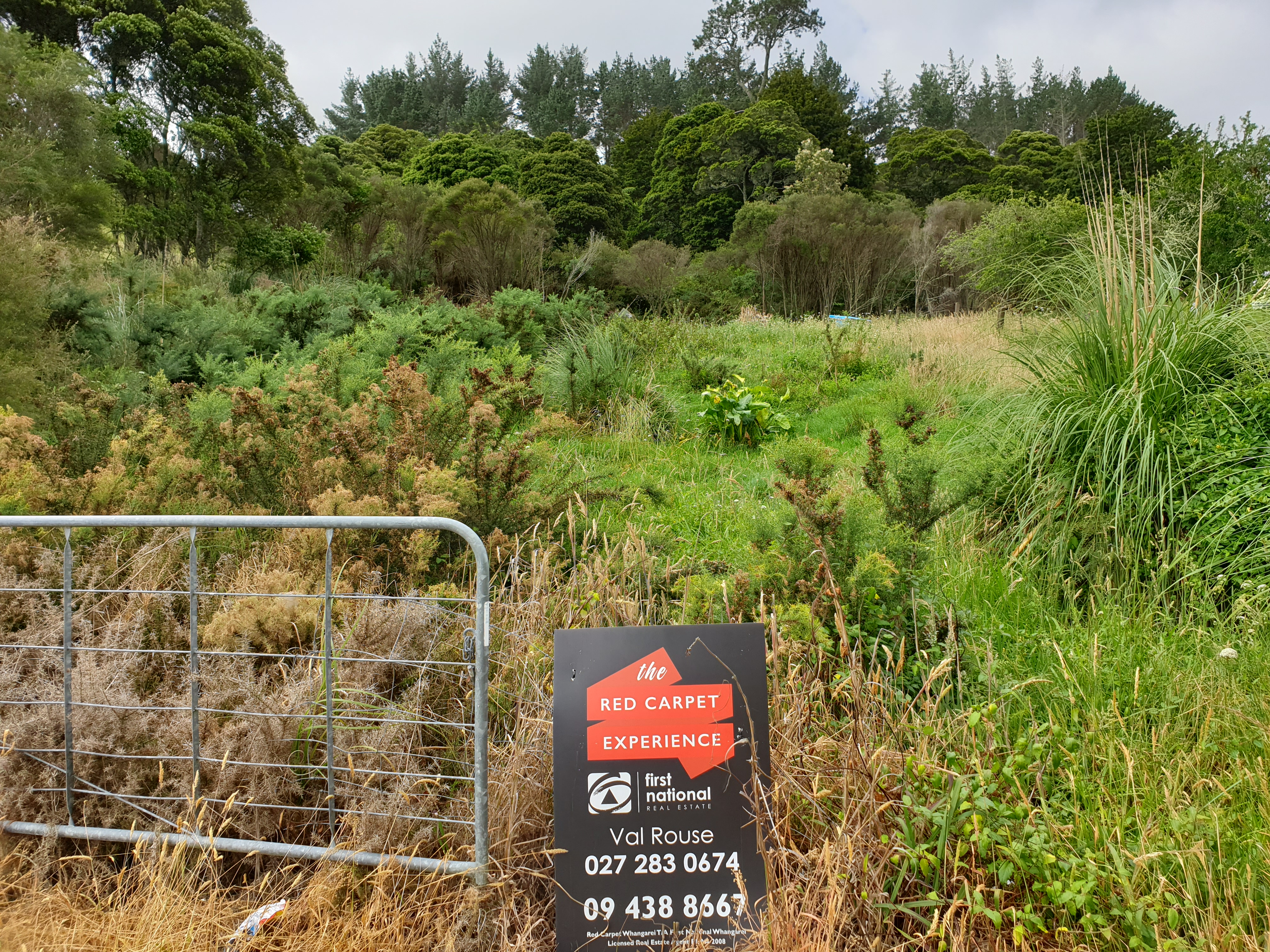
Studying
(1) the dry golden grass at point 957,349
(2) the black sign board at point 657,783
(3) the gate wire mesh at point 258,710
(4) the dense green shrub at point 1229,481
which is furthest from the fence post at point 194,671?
(1) the dry golden grass at point 957,349

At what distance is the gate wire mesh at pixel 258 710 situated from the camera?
1.89 m

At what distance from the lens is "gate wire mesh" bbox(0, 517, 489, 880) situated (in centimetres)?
189

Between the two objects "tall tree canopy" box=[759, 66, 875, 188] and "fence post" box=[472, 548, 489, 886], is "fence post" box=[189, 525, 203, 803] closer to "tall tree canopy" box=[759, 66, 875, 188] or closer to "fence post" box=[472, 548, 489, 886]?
"fence post" box=[472, 548, 489, 886]

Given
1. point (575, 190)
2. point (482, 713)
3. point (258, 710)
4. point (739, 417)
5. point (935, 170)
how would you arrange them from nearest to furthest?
point (482, 713)
point (258, 710)
point (739, 417)
point (575, 190)
point (935, 170)

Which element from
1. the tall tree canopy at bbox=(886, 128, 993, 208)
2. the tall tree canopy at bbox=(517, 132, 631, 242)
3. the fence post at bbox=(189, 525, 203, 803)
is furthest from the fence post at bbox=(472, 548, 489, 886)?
the tall tree canopy at bbox=(886, 128, 993, 208)

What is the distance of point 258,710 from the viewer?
2139 millimetres

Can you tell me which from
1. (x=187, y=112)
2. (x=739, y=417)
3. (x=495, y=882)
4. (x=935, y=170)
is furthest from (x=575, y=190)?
(x=495, y=882)

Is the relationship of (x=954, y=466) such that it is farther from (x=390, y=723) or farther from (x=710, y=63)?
(x=710, y=63)

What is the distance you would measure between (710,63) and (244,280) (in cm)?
3662

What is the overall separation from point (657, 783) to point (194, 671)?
121 centimetres

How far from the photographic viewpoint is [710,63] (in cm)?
4122

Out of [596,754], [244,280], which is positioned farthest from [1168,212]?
[244,280]

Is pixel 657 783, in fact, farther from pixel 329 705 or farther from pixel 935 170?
pixel 935 170

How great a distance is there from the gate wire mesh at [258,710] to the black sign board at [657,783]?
229 millimetres
